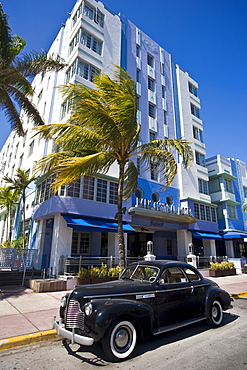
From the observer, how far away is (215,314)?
635 centimetres

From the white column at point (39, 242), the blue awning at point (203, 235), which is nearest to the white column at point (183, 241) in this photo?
the blue awning at point (203, 235)

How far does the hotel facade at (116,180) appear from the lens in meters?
15.5

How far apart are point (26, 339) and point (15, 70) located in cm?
1144

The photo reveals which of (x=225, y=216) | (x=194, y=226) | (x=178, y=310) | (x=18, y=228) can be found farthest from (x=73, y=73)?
(x=225, y=216)

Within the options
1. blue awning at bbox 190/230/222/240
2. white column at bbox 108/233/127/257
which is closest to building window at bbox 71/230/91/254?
white column at bbox 108/233/127/257

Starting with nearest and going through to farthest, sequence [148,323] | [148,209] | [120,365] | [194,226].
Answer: [120,365], [148,323], [148,209], [194,226]

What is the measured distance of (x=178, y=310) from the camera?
546 cm

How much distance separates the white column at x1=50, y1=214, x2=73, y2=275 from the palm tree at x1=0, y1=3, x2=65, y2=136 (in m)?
5.95

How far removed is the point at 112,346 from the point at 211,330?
299 cm

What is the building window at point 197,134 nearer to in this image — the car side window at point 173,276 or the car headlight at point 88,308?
the car side window at point 173,276

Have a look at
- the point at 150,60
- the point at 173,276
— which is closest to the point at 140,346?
the point at 173,276

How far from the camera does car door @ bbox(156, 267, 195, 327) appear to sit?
5.18m

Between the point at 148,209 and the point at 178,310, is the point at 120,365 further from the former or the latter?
the point at 148,209

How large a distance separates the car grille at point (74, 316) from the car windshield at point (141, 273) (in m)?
1.74
